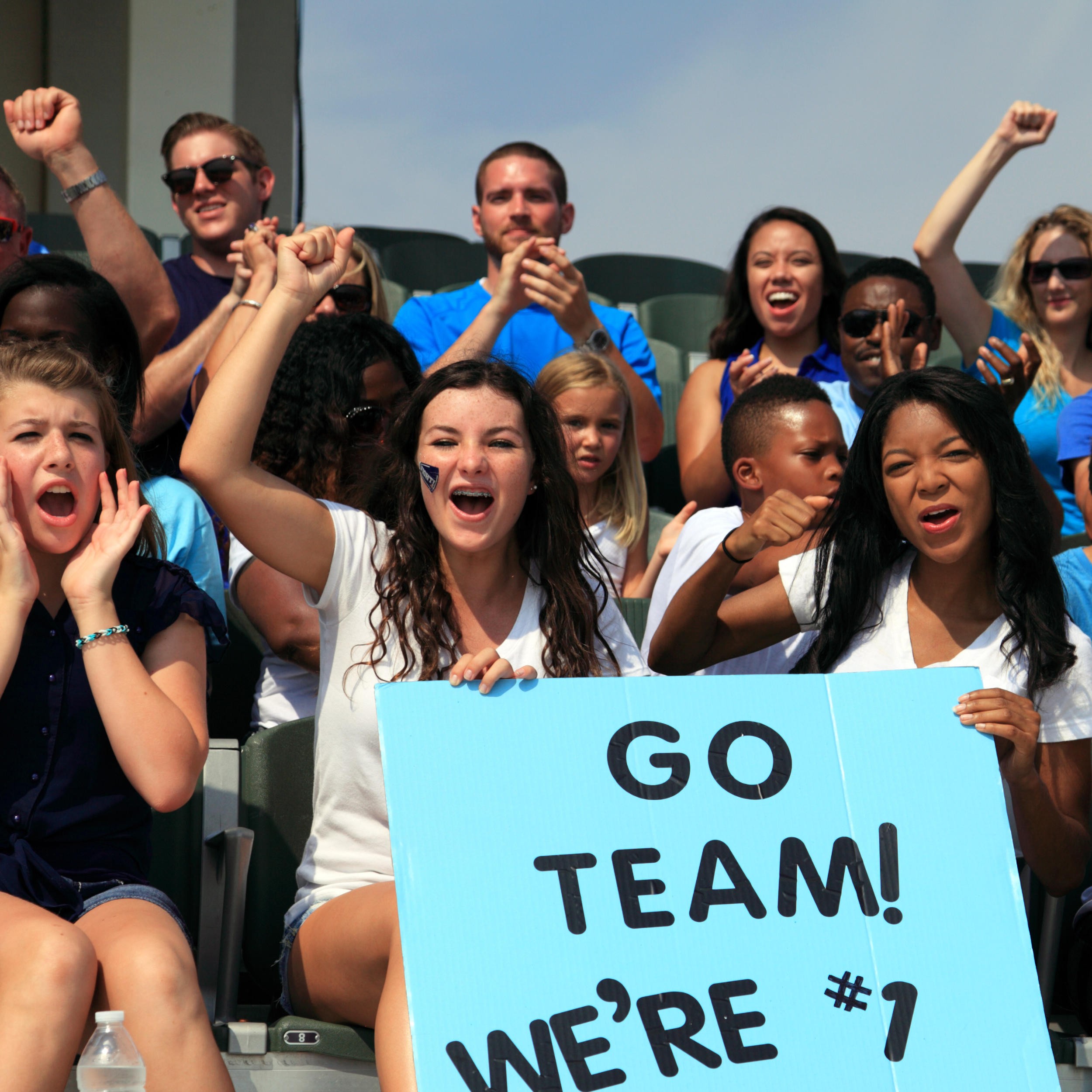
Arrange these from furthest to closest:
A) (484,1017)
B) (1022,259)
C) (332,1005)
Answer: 1. (1022,259)
2. (332,1005)
3. (484,1017)

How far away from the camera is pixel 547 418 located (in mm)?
2342

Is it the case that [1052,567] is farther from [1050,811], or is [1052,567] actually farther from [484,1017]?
[484,1017]

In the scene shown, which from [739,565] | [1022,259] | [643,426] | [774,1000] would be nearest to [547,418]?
[739,565]

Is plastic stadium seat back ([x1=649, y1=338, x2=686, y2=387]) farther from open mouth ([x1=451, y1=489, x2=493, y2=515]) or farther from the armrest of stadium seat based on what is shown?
the armrest of stadium seat

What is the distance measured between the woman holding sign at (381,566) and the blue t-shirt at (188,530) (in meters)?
0.47

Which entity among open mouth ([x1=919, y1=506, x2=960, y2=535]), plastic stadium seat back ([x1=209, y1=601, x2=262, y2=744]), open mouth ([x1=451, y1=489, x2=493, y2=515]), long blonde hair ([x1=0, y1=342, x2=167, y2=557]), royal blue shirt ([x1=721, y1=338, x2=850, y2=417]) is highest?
royal blue shirt ([x1=721, y1=338, x2=850, y2=417])

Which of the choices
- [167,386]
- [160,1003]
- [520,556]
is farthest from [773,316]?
[160,1003]

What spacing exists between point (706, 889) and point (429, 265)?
4617mm

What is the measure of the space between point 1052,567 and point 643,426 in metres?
1.59

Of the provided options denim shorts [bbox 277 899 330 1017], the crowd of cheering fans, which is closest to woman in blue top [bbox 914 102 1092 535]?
the crowd of cheering fans

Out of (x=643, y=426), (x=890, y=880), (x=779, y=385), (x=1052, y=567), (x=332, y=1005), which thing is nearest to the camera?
(x=890, y=880)

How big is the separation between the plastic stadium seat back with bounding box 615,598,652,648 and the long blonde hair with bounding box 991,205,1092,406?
1603mm

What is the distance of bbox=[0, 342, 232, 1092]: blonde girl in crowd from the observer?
5.71 feet

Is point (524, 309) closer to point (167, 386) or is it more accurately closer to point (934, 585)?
point (167, 386)
